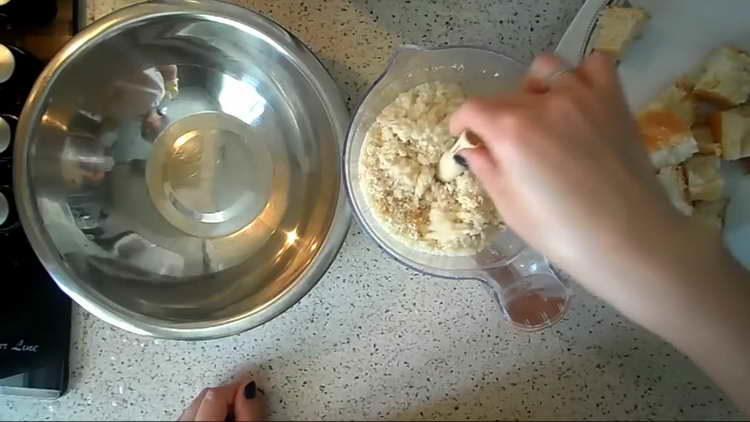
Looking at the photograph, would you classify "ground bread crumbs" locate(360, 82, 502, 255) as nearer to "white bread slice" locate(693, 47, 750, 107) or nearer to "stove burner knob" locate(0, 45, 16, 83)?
"white bread slice" locate(693, 47, 750, 107)

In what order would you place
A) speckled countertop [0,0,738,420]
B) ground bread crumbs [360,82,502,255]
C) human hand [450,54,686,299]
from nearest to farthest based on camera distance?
1. human hand [450,54,686,299]
2. ground bread crumbs [360,82,502,255]
3. speckled countertop [0,0,738,420]

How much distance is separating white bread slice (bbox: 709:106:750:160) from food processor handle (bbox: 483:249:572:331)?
0.21 m

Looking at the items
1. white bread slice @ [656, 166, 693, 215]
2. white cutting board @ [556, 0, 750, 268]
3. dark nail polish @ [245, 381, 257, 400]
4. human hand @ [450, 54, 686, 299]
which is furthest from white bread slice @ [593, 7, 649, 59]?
dark nail polish @ [245, 381, 257, 400]

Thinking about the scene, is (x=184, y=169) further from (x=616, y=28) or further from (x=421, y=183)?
(x=616, y=28)

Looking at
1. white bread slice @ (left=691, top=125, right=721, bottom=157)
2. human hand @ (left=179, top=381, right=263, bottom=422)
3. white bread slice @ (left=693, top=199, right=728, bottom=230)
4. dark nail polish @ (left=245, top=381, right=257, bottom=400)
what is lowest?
human hand @ (left=179, top=381, right=263, bottom=422)

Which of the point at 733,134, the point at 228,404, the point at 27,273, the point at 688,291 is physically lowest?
the point at 228,404

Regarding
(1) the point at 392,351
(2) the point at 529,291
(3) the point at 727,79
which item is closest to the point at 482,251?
(2) the point at 529,291

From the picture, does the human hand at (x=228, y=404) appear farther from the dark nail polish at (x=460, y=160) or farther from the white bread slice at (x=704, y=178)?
the white bread slice at (x=704, y=178)

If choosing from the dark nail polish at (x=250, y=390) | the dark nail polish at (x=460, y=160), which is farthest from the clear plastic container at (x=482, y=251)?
the dark nail polish at (x=250, y=390)

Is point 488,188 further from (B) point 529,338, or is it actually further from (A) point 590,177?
(B) point 529,338

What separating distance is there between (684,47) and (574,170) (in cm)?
36

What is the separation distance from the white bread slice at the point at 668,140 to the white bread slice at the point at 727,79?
0.17ft

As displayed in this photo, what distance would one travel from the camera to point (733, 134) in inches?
31.8

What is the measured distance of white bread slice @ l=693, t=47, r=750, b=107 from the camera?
0.81 metres
